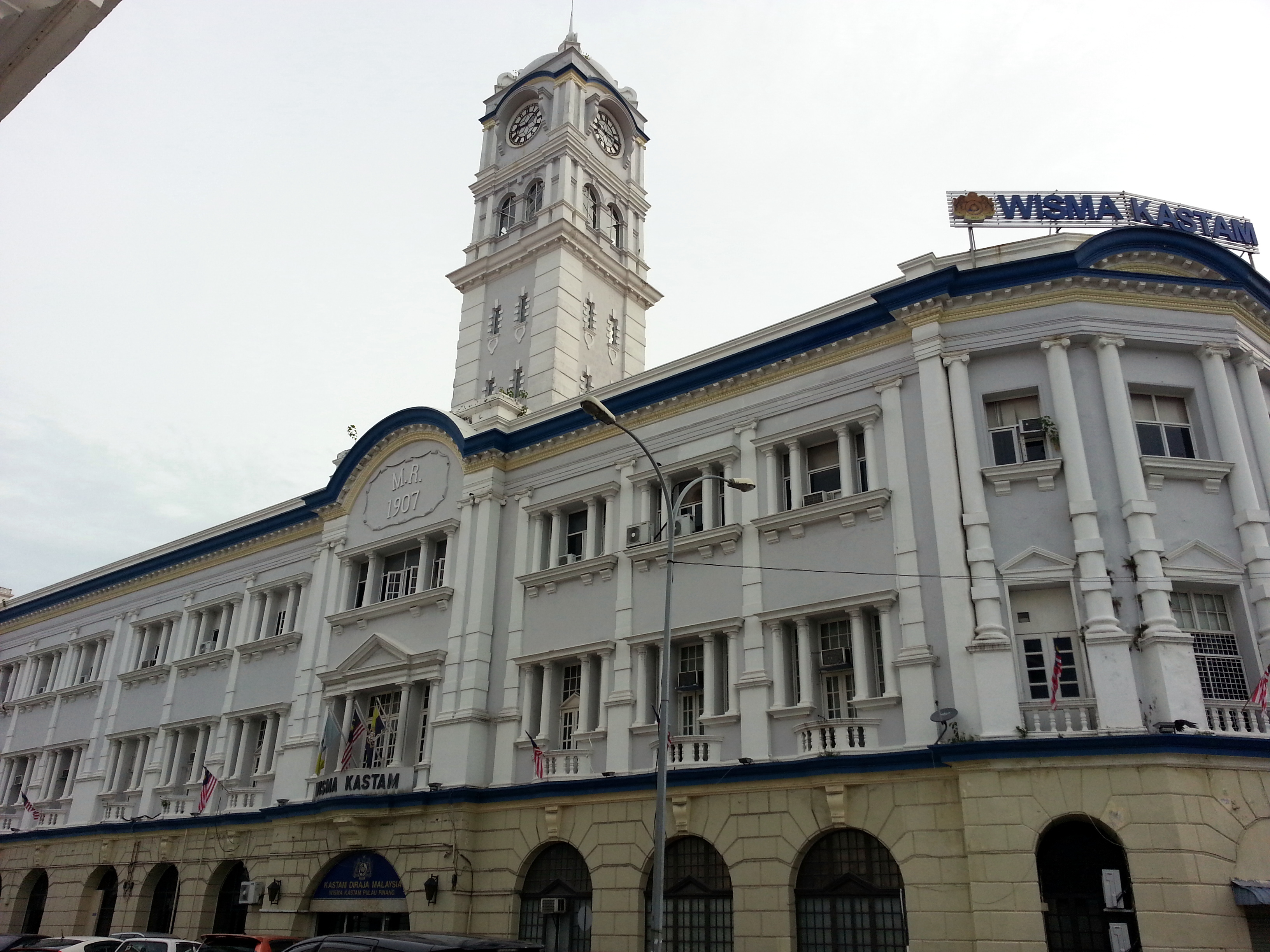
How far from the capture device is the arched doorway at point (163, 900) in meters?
32.9

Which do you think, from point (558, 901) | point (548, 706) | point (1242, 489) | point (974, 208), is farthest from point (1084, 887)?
point (974, 208)

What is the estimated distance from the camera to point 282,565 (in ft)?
116

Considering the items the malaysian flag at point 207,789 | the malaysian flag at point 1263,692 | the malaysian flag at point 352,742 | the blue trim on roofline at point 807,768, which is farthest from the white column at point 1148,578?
the malaysian flag at point 207,789

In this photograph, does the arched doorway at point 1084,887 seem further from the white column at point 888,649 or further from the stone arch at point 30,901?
the stone arch at point 30,901

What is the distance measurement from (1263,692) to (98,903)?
3554 cm

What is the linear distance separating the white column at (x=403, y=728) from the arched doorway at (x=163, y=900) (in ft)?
34.6

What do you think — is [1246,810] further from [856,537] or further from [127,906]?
[127,906]

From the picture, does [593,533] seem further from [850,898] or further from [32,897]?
[32,897]

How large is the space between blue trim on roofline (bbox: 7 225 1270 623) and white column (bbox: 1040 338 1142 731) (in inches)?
68.3

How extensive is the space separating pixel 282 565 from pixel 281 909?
1155 cm

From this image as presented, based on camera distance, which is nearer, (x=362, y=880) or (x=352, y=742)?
(x=362, y=880)

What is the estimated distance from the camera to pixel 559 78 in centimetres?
4794

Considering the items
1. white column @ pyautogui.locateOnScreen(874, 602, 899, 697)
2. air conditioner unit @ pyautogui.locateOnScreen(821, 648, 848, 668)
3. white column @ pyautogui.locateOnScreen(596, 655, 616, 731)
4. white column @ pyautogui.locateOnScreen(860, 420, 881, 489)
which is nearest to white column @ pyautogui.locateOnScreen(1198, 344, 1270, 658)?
white column @ pyautogui.locateOnScreen(874, 602, 899, 697)

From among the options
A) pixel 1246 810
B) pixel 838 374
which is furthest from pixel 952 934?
pixel 838 374
